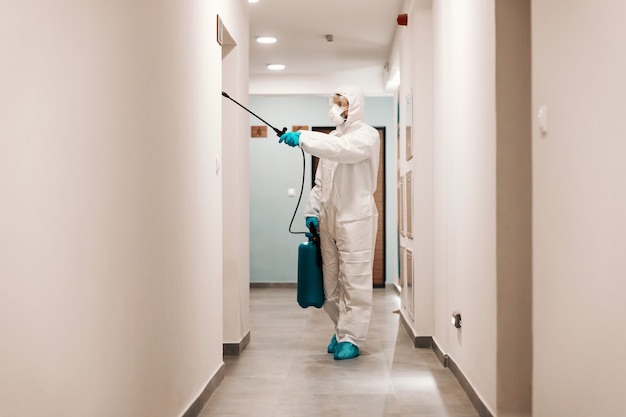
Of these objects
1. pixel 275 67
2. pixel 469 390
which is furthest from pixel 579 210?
pixel 275 67

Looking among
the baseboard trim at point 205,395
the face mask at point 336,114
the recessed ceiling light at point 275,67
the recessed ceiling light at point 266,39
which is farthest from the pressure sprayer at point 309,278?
the recessed ceiling light at point 275,67

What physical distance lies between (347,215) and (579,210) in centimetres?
277

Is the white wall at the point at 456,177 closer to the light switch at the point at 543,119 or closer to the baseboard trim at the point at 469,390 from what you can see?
the baseboard trim at the point at 469,390

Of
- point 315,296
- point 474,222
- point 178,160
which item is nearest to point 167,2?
point 178,160

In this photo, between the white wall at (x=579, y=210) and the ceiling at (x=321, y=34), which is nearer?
the white wall at (x=579, y=210)

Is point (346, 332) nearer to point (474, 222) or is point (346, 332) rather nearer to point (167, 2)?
point (474, 222)

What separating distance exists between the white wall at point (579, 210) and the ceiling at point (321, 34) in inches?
153

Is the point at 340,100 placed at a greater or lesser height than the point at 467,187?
greater

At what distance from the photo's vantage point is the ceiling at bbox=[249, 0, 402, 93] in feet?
19.1

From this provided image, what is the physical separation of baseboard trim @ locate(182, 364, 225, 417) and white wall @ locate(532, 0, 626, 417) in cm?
145

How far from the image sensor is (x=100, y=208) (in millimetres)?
1809

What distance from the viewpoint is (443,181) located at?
165 inches

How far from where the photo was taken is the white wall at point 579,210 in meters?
1.50

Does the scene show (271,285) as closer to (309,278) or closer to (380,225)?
(380,225)
